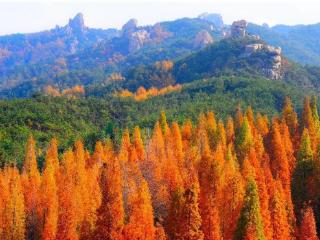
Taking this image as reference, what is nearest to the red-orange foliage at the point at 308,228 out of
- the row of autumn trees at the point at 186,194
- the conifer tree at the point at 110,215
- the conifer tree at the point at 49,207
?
the row of autumn trees at the point at 186,194

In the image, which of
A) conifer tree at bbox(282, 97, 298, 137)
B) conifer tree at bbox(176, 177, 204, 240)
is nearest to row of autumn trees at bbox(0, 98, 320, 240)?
conifer tree at bbox(176, 177, 204, 240)

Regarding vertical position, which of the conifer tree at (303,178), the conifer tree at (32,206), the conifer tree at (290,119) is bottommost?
the conifer tree at (32,206)

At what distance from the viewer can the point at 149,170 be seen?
334 feet

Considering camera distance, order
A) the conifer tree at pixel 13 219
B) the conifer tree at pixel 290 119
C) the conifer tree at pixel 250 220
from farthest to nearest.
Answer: the conifer tree at pixel 290 119 < the conifer tree at pixel 13 219 < the conifer tree at pixel 250 220

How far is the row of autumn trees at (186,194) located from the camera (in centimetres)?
5981

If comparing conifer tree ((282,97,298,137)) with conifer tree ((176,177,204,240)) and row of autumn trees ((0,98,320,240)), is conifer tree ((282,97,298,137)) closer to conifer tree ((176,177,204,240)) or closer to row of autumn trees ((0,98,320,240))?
row of autumn trees ((0,98,320,240))

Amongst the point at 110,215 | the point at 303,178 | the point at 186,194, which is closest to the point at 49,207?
the point at 110,215

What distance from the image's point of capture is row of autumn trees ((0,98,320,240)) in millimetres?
59812

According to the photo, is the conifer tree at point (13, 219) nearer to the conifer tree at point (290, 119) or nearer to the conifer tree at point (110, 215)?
the conifer tree at point (110, 215)

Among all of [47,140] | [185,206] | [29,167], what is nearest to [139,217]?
[185,206]

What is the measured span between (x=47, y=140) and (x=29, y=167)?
4358 cm

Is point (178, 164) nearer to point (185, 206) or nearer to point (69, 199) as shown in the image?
point (69, 199)

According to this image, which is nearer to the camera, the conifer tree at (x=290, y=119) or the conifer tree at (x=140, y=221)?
the conifer tree at (x=140, y=221)

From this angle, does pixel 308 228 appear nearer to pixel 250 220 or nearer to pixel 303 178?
pixel 250 220
